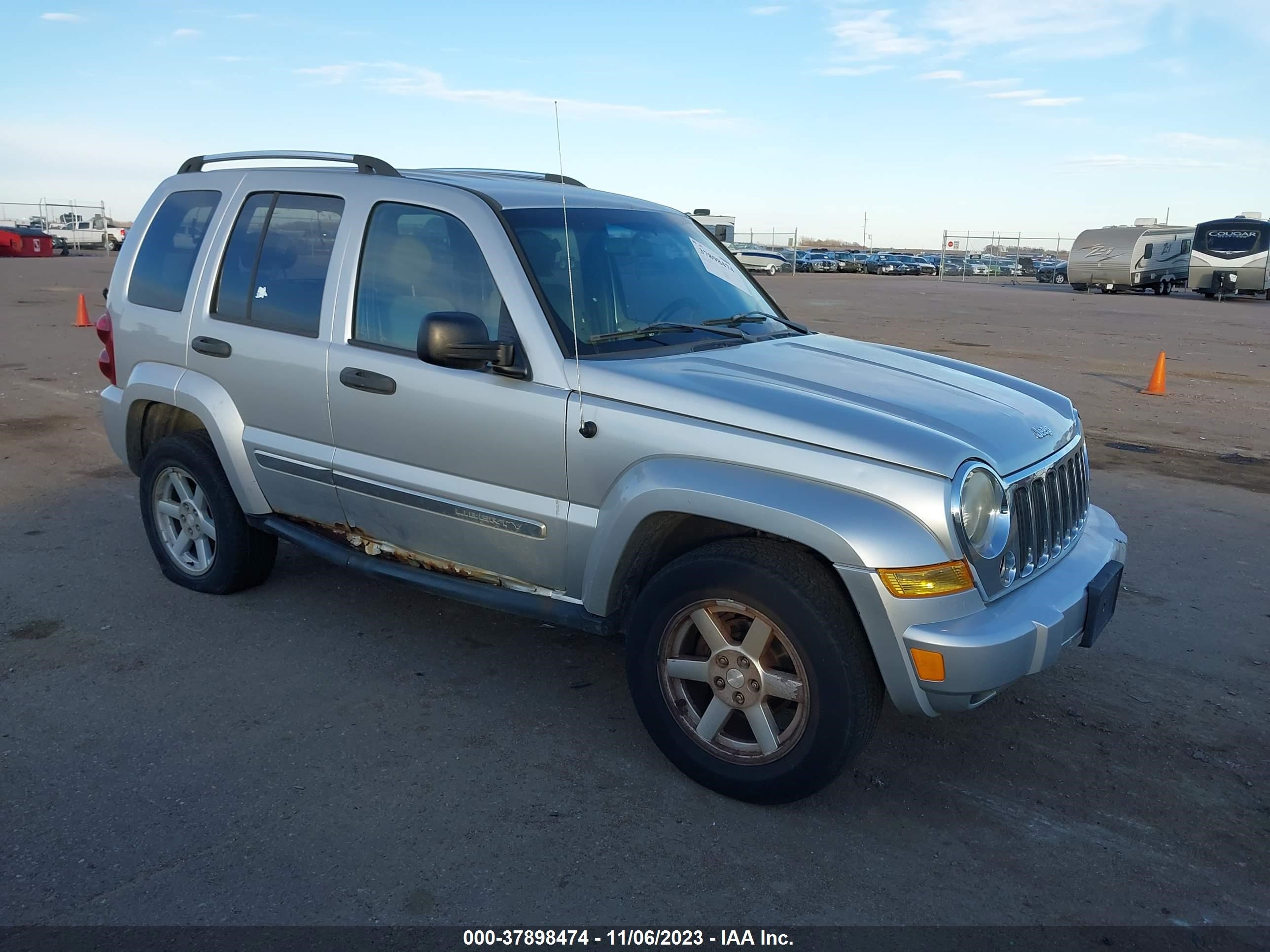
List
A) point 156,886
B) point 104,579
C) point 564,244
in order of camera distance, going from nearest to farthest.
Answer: point 156,886
point 564,244
point 104,579

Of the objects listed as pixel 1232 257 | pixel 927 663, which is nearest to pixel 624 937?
pixel 927 663

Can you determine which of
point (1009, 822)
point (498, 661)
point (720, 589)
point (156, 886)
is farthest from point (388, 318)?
point (1009, 822)

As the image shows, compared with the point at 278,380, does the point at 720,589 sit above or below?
below

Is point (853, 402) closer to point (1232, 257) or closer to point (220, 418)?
point (220, 418)

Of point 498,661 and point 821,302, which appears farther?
point 821,302

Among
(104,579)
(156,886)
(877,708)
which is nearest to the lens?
(156,886)

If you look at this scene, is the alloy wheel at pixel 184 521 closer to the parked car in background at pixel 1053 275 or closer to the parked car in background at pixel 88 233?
the parked car in background at pixel 88 233

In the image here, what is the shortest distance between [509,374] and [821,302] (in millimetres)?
26457

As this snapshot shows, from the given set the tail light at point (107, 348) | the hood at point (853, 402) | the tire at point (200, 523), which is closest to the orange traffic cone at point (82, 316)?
the tail light at point (107, 348)

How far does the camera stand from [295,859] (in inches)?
125

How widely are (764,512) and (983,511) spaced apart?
675 millimetres

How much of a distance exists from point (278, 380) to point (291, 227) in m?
0.68

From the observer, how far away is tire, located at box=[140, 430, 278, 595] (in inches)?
197

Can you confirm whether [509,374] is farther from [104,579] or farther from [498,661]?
[104,579]
